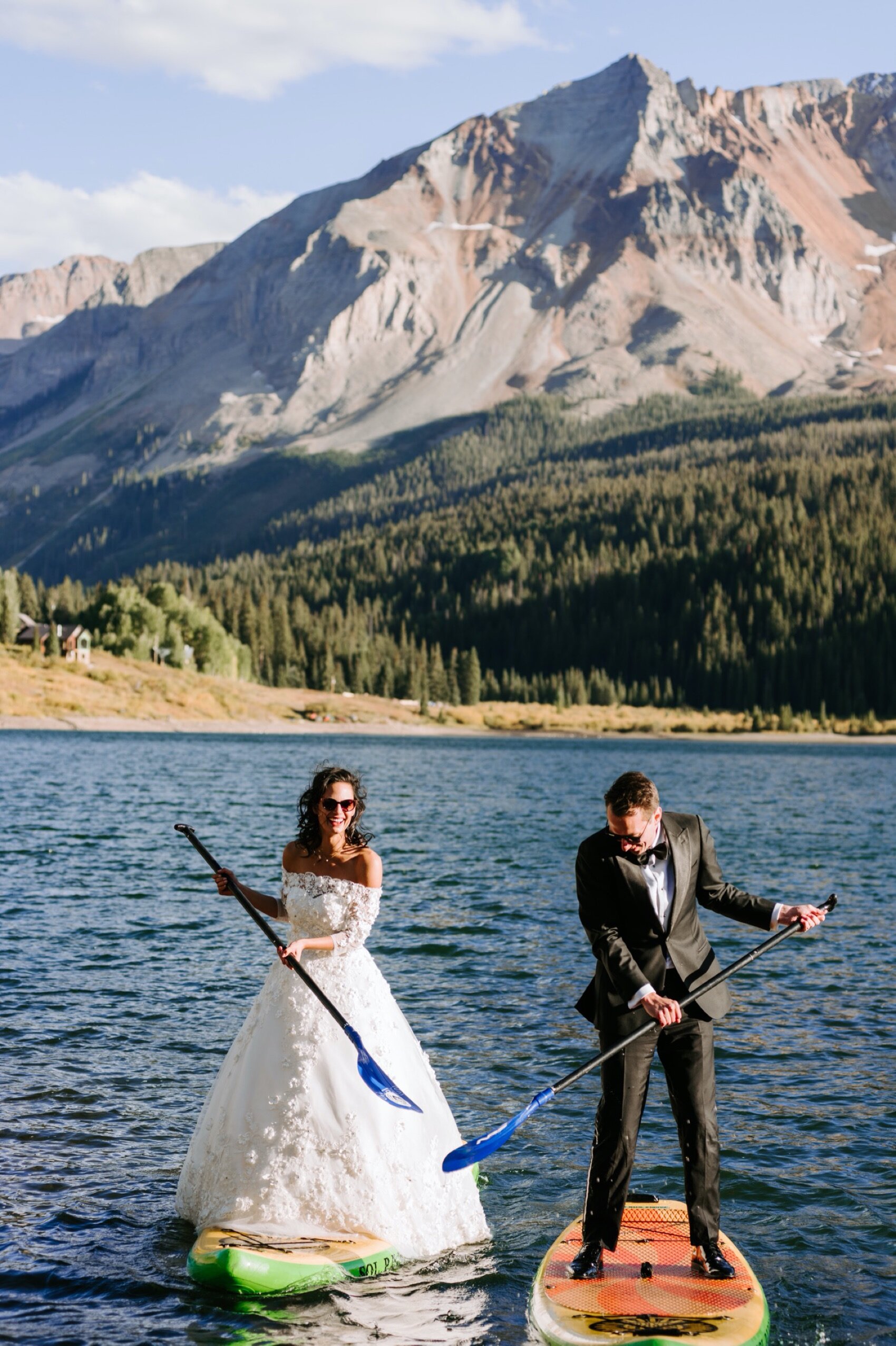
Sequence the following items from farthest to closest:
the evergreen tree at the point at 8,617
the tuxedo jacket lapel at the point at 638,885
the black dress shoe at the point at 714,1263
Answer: the evergreen tree at the point at 8,617 < the black dress shoe at the point at 714,1263 < the tuxedo jacket lapel at the point at 638,885

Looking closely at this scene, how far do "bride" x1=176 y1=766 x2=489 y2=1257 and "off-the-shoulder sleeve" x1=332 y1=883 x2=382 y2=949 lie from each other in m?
0.01

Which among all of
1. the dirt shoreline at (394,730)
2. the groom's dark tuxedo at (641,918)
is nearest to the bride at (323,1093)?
the groom's dark tuxedo at (641,918)

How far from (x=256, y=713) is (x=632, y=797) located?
493 ft

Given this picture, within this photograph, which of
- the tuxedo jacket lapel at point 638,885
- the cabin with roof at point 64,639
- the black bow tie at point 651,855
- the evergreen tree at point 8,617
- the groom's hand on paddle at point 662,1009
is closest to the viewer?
the groom's hand on paddle at point 662,1009

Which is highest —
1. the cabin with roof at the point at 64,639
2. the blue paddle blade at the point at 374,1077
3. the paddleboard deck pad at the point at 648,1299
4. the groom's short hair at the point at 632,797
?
the cabin with roof at the point at 64,639

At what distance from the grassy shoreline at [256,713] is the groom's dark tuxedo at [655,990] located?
127 metres

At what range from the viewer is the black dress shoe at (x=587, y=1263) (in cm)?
1205

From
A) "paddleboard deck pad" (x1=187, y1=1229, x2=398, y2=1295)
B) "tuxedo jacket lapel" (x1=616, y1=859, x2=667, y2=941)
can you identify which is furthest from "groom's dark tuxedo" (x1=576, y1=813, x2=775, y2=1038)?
"paddleboard deck pad" (x1=187, y1=1229, x2=398, y2=1295)

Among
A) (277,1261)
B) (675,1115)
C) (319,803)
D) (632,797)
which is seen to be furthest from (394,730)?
(632,797)

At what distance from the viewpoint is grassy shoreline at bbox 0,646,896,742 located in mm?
137500

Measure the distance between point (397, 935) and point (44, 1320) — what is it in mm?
19996

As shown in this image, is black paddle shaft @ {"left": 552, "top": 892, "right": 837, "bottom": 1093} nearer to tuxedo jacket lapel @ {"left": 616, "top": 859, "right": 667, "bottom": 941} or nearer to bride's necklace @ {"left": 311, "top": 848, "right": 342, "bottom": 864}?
tuxedo jacket lapel @ {"left": 616, "top": 859, "right": 667, "bottom": 941}

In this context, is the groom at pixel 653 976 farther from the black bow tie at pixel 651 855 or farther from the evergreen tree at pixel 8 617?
the evergreen tree at pixel 8 617

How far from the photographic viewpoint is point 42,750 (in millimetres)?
103500
